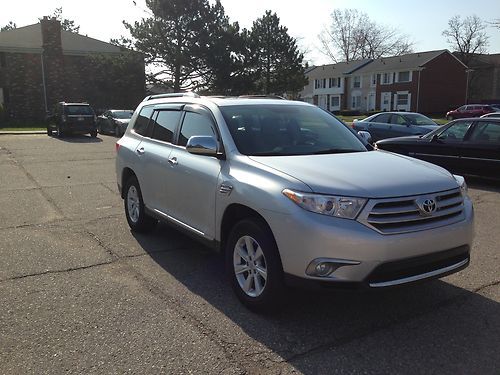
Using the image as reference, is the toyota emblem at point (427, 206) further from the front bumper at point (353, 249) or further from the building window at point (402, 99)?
the building window at point (402, 99)

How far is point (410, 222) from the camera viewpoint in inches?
142

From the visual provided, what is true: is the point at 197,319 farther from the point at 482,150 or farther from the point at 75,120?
the point at 75,120

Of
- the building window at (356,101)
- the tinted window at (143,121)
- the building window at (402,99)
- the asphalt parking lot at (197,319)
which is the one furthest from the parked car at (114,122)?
the building window at (356,101)

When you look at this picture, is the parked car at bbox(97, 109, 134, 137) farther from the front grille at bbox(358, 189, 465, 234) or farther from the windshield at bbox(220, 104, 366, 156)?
the front grille at bbox(358, 189, 465, 234)

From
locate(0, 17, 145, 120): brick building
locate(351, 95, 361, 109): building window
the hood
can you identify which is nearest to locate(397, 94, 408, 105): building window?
locate(351, 95, 361, 109): building window

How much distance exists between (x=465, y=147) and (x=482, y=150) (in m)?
0.40

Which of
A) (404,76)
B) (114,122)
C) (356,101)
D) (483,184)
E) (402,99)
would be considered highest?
(404,76)

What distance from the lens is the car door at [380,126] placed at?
1698 centimetres

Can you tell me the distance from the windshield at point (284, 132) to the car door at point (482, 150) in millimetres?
6059

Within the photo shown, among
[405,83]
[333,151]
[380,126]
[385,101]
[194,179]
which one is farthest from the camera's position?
[385,101]

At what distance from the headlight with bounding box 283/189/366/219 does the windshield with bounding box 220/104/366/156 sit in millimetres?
1011

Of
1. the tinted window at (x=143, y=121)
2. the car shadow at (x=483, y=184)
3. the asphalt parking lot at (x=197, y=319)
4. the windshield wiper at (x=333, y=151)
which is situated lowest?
the car shadow at (x=483, y=184)

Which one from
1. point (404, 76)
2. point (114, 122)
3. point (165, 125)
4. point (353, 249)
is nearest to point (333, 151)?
point (353, 249)

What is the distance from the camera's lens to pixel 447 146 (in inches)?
427
